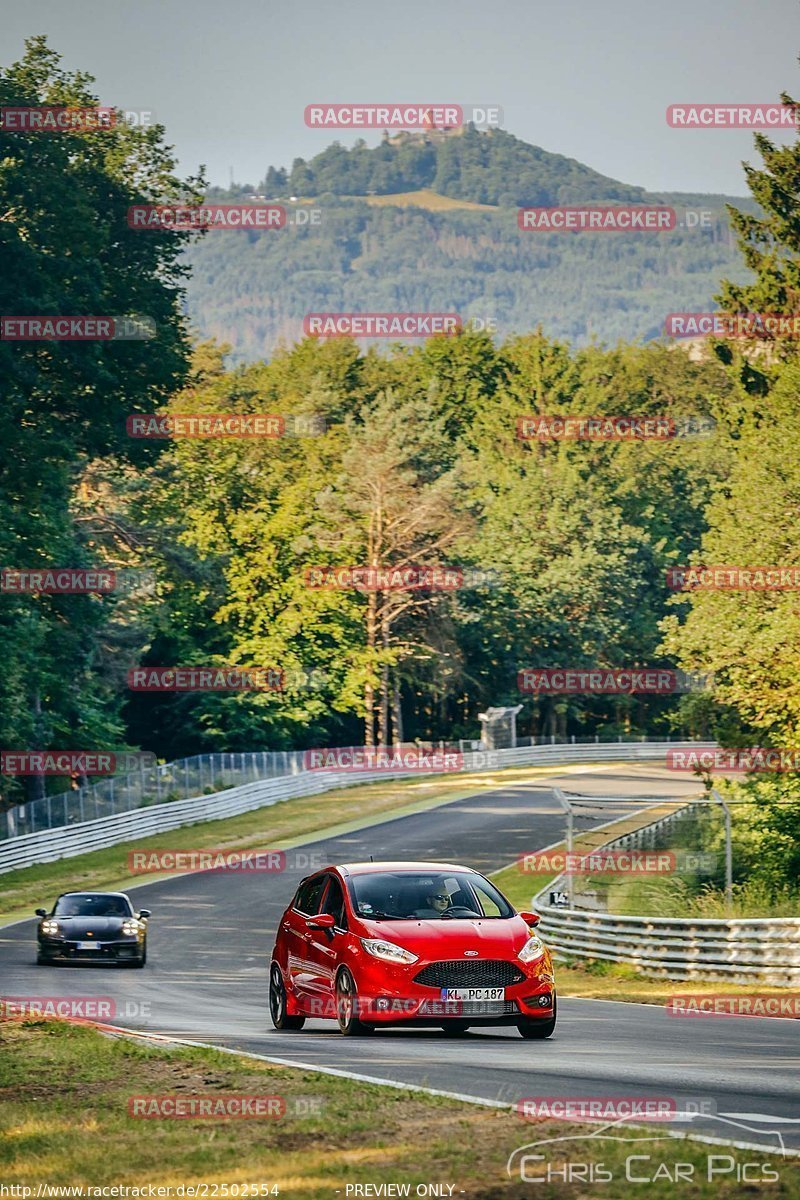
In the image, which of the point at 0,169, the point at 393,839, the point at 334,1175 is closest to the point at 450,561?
the point at 393,839

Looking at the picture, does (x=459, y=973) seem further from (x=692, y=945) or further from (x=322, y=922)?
(x=692, y=945)

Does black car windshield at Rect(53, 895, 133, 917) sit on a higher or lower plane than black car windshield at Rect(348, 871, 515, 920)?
lower

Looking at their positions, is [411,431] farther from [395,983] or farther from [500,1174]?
[500,1174]

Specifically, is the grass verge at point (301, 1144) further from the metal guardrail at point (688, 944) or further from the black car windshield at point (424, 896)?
the metal guardrail at point (688, 944)

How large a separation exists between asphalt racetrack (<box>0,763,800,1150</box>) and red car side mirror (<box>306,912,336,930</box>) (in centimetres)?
100

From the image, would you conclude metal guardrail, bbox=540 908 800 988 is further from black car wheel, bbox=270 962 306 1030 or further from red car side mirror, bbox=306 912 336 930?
red car side mirror, bbox=306 912 336 930

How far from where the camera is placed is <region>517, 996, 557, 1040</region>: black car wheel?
15305 mm

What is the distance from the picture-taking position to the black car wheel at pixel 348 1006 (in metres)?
15.1

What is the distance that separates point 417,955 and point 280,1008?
292cm

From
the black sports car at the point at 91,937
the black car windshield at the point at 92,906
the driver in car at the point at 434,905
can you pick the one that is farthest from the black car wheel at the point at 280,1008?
the black car windshield at the point at 92,906

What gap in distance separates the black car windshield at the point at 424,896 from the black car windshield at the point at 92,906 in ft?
46.7

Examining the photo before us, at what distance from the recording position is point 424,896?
51.6ft

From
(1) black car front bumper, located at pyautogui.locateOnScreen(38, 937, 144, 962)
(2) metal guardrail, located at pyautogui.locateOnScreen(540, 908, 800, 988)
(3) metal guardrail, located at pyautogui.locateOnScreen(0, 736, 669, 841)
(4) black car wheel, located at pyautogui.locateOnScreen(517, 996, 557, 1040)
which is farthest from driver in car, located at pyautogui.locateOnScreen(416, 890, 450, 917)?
(3) metal guardrail, located at pyautogui.locateOnScreen(0, 736, 669, 841)

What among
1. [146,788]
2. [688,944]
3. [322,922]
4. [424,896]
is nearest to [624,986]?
[688,944]
